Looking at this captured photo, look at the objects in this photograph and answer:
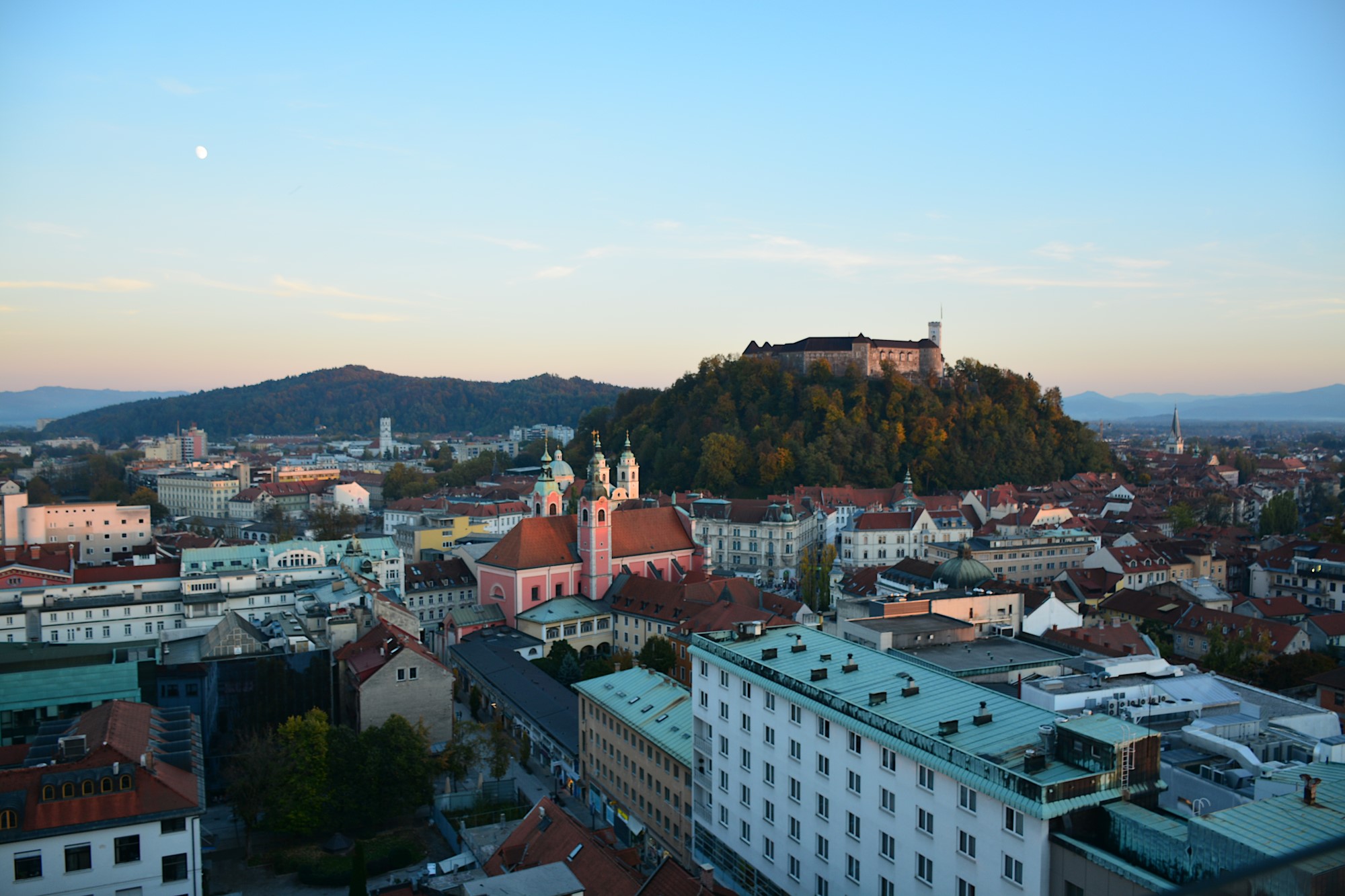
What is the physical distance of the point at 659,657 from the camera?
Result: 3131cm

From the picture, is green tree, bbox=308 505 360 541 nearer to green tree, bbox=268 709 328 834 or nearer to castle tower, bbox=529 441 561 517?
castle tower, bbox=529 441 561 517

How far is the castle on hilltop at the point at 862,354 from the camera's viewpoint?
78500 mm

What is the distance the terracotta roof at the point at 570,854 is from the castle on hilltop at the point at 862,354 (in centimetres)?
6210

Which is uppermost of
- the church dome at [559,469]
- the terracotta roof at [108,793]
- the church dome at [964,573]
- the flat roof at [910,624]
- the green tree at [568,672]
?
the church dome at [559,469]

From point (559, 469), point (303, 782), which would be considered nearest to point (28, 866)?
point (303, 782)

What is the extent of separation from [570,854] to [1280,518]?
5758cm

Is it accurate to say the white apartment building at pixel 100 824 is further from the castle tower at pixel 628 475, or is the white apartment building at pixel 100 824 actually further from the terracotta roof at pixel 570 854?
the castle tower at pixel 628 475

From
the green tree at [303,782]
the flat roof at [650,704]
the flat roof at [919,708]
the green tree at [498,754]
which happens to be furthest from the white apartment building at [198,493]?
the flat roof at [919,708]

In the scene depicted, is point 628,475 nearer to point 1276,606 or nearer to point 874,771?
point 1276,606

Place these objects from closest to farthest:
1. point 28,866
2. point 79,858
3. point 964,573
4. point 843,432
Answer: point 28,866 < point 79,858 < point 964,573 < point 843,432

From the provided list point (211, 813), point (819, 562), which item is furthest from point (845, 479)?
point (211, 813)

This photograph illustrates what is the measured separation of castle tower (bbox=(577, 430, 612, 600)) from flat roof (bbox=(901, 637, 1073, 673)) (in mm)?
22188

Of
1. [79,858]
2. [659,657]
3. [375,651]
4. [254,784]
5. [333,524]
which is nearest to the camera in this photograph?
[79,858]

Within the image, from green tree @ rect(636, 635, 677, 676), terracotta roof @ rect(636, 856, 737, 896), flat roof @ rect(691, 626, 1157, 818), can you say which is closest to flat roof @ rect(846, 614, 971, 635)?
flat roof @ rect(691, 626, 1157, 818)
